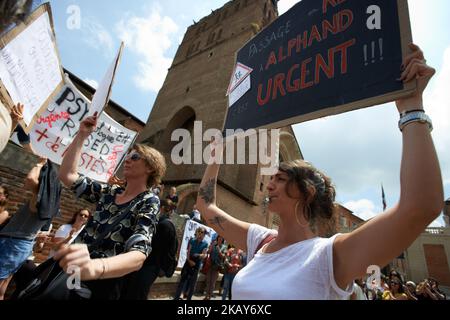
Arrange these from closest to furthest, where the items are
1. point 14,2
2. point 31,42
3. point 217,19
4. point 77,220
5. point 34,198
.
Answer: point 14,2 → point 31,42 → point 34,198 → point 77,220 → point 217,19

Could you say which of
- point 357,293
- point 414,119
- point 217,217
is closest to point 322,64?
point 414,119

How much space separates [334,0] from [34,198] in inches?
137

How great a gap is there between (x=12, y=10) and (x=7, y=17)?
60mm

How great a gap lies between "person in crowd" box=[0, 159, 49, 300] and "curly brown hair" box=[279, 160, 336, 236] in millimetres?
2723

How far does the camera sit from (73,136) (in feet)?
12.1

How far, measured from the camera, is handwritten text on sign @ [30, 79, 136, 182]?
3.46 meters

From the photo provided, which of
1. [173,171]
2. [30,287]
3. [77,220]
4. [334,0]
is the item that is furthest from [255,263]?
[173,171]

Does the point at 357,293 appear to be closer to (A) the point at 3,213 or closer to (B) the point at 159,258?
(B) the point at 159,258

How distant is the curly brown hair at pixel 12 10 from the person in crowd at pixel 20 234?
63.8 inches

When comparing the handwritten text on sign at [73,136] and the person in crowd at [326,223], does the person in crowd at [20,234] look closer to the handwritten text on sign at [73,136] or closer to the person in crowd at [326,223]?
the handwritten text on sign at [73,136]

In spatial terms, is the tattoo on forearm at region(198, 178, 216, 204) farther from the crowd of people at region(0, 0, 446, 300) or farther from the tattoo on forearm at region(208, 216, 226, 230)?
the tattoo on forearm at region(208, 216, 226, 230)

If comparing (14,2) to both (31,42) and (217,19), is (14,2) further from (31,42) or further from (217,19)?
(217,19)

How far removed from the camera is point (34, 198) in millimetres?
2617

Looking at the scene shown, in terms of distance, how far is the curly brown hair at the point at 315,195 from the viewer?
4.73 ft
